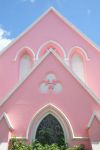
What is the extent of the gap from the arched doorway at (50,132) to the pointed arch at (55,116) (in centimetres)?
15

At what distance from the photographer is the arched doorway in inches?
395

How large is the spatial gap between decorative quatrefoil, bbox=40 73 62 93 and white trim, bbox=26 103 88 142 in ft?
2.85

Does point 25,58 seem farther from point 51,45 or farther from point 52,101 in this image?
point 52,101

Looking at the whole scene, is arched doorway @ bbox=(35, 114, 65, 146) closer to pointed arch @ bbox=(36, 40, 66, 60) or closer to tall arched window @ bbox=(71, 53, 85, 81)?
tall arched window @ bbox=(71, 53, 85, 81)

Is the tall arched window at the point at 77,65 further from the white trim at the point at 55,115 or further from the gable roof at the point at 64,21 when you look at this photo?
the white trim at the point at 55,115

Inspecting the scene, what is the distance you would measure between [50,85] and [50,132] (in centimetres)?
235

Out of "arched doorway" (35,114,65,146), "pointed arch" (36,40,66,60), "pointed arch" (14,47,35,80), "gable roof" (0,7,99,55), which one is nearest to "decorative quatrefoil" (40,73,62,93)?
"arched doorway" (35,114,65,146)

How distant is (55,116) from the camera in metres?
10.5

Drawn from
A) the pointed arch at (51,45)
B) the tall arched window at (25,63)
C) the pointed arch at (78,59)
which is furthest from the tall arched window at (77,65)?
the tall arched window at (25,63)

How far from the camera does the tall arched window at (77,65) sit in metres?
14.1

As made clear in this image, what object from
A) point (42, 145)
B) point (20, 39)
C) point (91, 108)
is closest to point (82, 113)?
point (91, 108)

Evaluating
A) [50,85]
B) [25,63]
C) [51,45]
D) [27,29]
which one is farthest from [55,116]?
[27,29]

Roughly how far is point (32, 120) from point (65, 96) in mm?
2007

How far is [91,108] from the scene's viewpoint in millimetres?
10258
